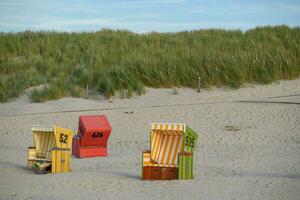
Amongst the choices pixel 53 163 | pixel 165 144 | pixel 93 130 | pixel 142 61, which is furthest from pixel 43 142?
pixel 142 61

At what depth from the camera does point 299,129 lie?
19.2 m

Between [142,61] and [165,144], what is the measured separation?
1360 centimetres

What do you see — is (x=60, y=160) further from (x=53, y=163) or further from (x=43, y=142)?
(x=43, y=142)

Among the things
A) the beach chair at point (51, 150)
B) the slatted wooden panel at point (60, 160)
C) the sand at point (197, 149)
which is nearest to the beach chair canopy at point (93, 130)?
the sand at point (197, 149)

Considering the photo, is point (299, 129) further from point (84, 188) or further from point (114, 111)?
point (84, 188)

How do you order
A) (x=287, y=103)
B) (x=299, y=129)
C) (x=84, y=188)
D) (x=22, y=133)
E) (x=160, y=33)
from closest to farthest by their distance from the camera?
(x=84, y=188), (x=299, y=129), (x=22, y=133), (x=287, y=103), (x=160, y=33)

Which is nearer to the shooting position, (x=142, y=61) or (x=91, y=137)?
(x=91, y=137)

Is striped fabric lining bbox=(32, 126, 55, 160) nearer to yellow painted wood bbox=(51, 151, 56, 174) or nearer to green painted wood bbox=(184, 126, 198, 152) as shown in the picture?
yellow painted wood bbox=(51, 151, 56, 174)

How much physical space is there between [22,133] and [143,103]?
5198mm

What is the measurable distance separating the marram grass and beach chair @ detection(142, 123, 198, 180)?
38.3 ft

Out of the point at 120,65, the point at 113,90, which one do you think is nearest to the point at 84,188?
the point at 113,90

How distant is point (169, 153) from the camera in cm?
1334

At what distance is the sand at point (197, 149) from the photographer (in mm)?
11281

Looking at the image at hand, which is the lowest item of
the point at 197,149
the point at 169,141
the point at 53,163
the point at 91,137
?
the point at 197,149
